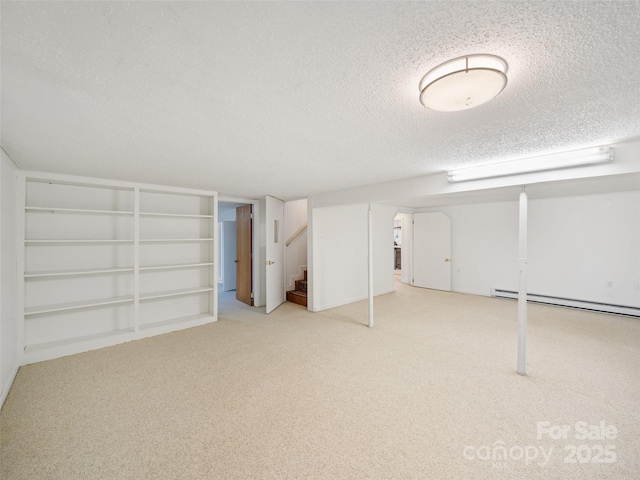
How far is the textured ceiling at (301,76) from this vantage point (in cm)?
86

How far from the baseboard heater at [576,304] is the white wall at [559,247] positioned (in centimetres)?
8

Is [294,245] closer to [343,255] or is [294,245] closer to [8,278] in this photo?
[343,255]

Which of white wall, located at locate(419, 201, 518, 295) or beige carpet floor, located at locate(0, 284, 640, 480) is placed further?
white wall, located at locate(419, 201, 518, 295)

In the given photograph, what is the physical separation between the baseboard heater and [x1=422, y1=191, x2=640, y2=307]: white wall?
78 millimetres

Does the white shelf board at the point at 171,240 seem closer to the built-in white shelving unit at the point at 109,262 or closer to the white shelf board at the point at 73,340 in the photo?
the built-in white shelving unit at the point at 109,262

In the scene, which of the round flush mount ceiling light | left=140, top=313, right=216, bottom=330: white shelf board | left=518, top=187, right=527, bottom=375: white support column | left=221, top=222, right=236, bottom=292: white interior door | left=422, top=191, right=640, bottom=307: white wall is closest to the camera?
the round flush mount ceiling light

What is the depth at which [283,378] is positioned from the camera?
261 cm

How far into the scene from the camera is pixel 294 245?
5.98m

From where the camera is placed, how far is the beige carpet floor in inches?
64.0

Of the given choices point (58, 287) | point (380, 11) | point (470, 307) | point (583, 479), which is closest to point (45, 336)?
point (58, 287)

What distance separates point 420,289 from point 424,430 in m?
5.34

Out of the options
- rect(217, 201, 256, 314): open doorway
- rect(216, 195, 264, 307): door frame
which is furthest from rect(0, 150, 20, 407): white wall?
rect(216, 195, 264, 307): door frame

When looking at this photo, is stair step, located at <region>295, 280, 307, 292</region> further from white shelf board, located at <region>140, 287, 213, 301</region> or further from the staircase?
white shelf board, located at <region>140, 287, 213, 301</region>

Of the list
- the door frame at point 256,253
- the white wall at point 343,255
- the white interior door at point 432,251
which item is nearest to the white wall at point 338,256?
the white wall at point 343,255
